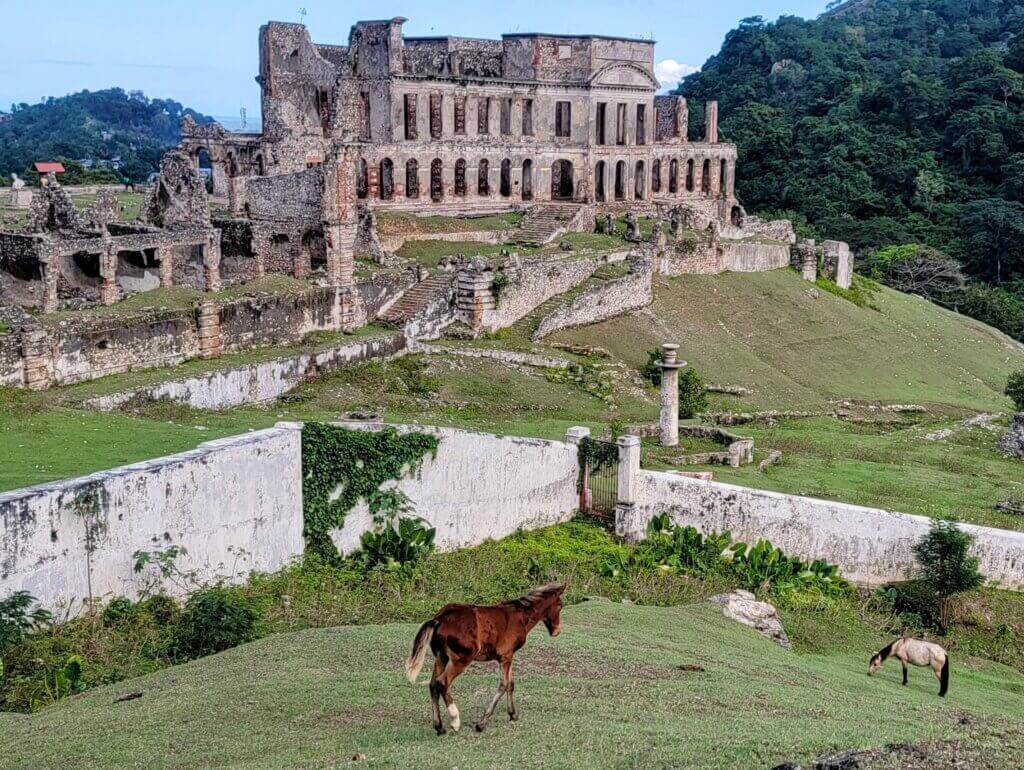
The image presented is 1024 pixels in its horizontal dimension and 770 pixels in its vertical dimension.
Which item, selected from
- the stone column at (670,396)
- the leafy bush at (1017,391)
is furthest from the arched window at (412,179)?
the leafy bush at (1017,391)

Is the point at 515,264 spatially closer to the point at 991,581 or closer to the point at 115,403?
the point at 115,403

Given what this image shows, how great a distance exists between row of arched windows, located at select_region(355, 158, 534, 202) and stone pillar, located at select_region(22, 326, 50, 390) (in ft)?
64.9

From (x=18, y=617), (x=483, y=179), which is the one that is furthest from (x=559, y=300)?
(x=18, y=617)

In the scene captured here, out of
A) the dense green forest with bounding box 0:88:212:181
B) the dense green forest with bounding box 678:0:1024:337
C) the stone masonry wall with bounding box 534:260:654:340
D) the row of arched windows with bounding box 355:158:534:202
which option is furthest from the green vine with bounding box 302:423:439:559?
the dense green forest with bounding box 0:88:212:181

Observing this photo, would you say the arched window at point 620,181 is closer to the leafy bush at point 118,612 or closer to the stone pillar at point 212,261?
the stone pillar at point 212,261

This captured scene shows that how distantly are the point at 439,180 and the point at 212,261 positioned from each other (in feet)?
49.9

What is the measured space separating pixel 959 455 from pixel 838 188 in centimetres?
4587

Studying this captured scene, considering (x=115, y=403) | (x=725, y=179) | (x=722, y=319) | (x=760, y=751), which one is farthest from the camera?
(x=725, y=179)

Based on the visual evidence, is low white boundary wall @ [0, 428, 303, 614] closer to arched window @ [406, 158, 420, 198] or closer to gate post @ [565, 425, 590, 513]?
gate post @ [565, 425, 590, 513]

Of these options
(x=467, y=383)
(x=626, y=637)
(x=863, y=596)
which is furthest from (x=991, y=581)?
(x=467, y=383)

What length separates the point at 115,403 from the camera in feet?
76.4

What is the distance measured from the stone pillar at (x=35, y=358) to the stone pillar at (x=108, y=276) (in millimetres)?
5664

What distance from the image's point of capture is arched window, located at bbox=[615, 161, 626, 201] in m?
50.7

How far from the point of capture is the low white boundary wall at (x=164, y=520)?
1445cm
